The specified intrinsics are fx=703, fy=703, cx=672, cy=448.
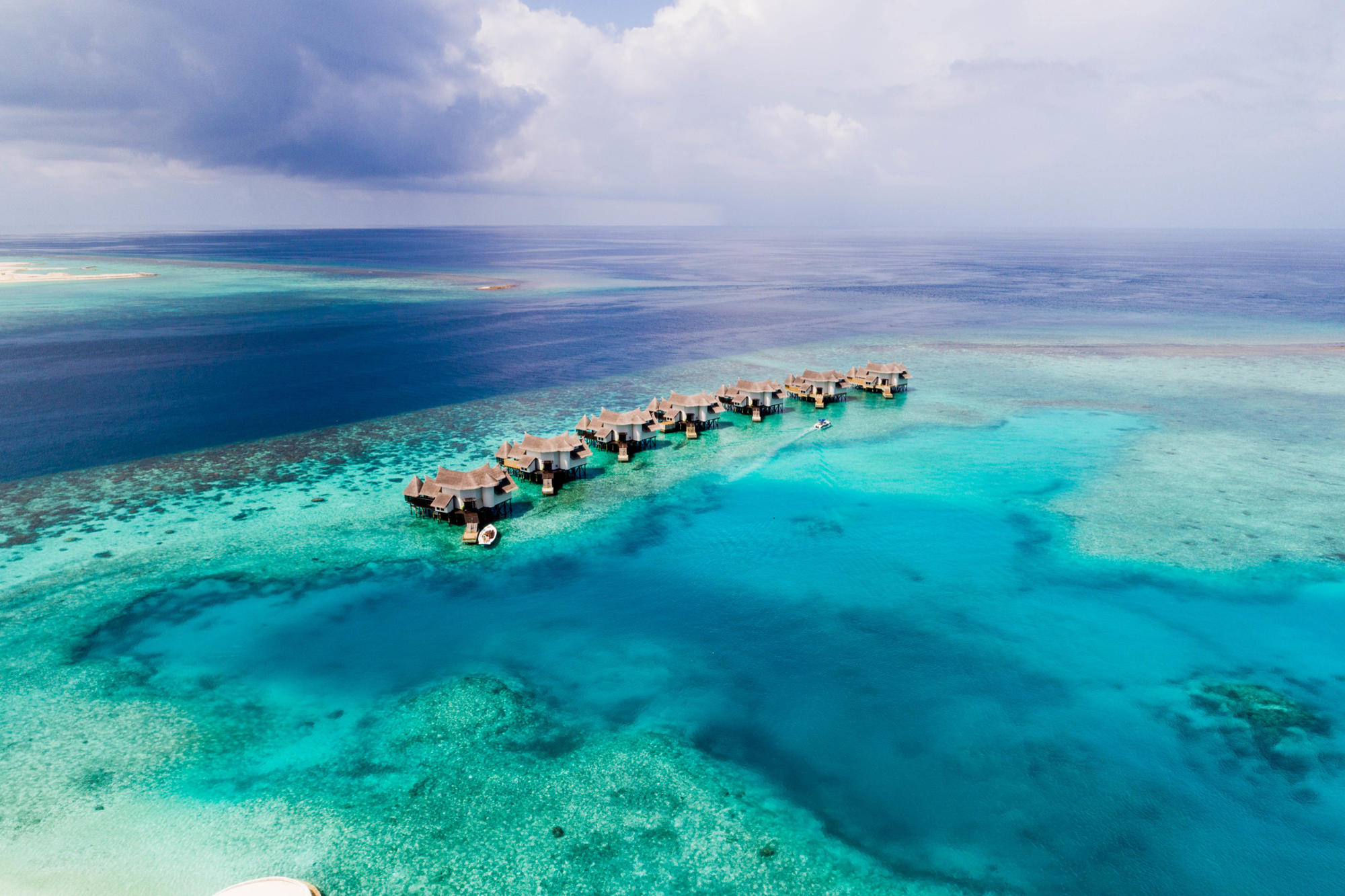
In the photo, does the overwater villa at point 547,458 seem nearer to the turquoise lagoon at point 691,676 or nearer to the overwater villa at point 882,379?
the turquoise lagoon at point 691,676

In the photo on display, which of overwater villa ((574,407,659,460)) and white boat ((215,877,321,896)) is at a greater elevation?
overwater villa ((574,407,659,460))

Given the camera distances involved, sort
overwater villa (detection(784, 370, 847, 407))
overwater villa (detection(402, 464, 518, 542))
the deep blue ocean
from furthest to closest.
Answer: overwater villa (detection(784, 370, 847, 407)) → the deep blue ocean → overwater villa (detection(402, 464, 518, 542))

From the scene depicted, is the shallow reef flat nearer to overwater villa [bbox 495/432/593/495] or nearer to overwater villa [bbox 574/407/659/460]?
overwater villa [bbox 495/432/593/495]

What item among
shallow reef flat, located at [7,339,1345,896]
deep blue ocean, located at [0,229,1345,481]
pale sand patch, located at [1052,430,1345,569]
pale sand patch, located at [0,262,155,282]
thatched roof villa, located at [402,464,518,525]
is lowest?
shallow reef flat, located at [7,339,1345,896]

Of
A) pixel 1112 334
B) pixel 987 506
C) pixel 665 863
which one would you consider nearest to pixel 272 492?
pixel 665 863

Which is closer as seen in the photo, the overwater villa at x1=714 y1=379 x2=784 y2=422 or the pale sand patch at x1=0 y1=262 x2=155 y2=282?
the overwater villa at x1=714 y1=379 x2=784 y2=422

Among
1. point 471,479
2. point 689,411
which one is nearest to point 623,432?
point 689,411

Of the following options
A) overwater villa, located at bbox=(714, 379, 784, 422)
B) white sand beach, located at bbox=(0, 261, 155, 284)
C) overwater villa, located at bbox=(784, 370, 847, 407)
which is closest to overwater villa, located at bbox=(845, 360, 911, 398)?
overwater villa, located at bbox=(784, 370, 847, 407)
